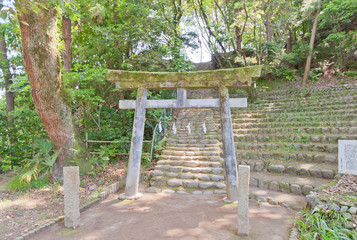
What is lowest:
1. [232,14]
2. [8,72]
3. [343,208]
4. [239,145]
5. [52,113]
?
[343,208]

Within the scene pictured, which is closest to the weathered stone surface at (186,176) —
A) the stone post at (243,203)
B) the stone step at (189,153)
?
the stone step at (189,153)

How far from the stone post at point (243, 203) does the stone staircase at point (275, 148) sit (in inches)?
68.0

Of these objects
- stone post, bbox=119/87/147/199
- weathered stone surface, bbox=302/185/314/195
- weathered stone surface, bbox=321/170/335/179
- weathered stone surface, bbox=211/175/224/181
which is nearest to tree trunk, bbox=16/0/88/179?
stone post, bbox=119/87/147/199

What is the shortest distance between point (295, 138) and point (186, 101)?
4849 mm

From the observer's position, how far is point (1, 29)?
7.54 meters

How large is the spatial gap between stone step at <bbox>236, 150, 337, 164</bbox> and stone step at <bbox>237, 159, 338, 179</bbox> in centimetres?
19

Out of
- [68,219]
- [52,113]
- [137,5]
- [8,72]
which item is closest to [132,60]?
[137,5]

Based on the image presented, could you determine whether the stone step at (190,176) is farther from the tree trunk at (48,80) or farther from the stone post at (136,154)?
the tree trunk at (48,80)

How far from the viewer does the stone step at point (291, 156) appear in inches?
227

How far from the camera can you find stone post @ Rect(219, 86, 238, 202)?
4656mm

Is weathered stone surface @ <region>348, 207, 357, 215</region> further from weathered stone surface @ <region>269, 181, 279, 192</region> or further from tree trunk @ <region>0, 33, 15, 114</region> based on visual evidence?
tree trunk @ <region>0, 33, 15, 114</region>

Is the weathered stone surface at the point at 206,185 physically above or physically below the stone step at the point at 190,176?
below

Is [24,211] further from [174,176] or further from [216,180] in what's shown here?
[216,180]

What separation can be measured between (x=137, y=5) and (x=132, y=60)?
7.77ft
